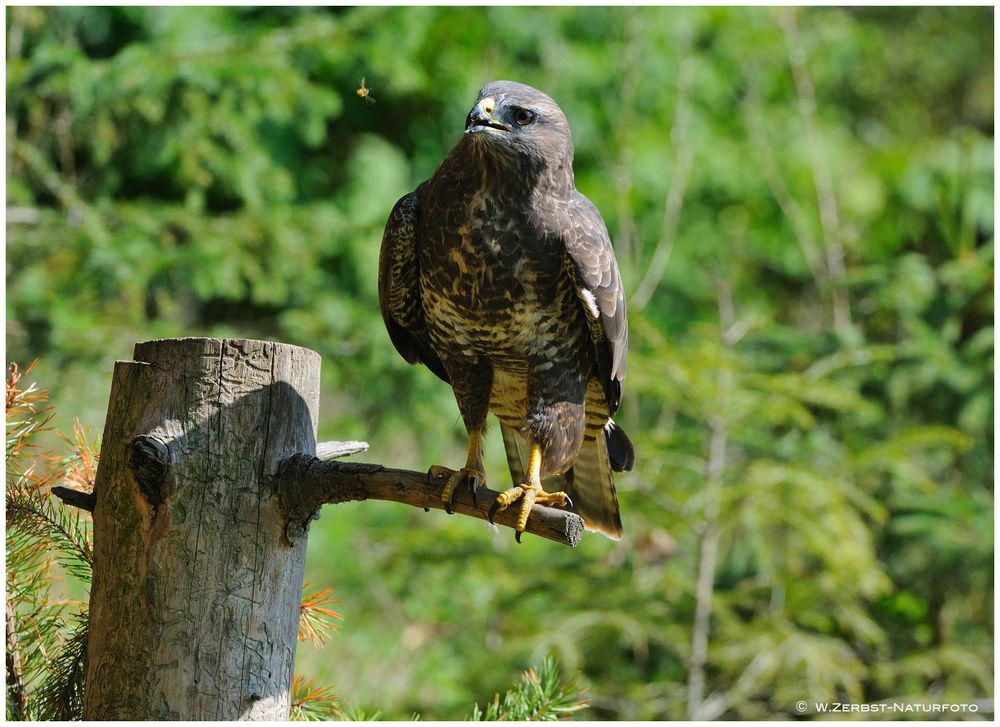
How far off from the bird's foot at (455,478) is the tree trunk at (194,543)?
15.4 inches

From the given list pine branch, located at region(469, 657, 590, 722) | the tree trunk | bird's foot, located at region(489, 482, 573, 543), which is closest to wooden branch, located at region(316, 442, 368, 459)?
the tree trunk

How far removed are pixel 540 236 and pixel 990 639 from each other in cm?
359

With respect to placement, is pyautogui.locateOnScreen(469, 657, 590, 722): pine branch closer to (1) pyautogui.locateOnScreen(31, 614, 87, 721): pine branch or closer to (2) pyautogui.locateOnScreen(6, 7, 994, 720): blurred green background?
(1) pyautogui.locateOnScreen(31, 614, 87, 721): pine branch

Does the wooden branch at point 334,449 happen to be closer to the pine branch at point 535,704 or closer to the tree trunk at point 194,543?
the tree trunk at point 194,543

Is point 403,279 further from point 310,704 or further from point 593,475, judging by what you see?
→ point 310,704

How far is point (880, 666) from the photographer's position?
422 centimetres

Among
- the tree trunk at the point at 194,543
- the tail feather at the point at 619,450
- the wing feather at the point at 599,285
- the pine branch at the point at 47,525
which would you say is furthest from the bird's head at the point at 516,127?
the pine branch at the point at 47,525

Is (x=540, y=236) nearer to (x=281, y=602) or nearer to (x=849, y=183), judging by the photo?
(x=281, y=602)

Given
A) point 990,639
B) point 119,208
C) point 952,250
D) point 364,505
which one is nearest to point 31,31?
point 119,208

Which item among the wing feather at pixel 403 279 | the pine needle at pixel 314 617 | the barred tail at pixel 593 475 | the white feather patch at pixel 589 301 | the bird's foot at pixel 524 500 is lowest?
the pine needle at pixel 314 617

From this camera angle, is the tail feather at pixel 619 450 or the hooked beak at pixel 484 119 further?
the tail feather at pixel 619 450

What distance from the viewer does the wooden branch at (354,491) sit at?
196 centimetres

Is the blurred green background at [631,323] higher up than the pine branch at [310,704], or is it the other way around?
the blurred green background at [631,323]

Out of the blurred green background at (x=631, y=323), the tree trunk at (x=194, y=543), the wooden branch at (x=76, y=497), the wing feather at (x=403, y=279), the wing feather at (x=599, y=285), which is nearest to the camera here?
the tree trunk at (x=194, y=543)
